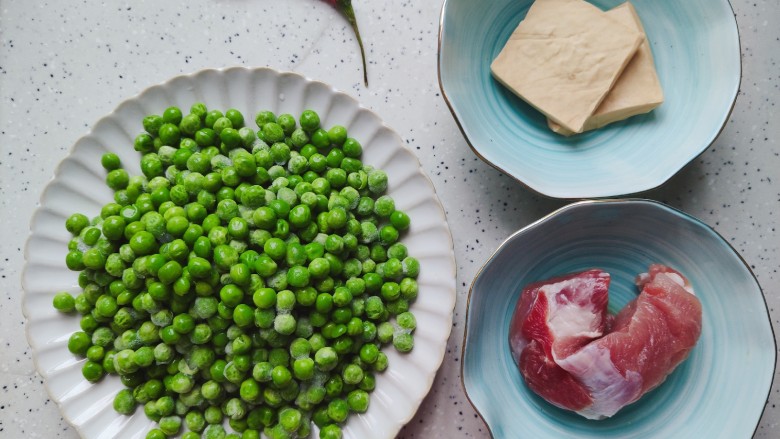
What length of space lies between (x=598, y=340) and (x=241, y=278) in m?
1.11

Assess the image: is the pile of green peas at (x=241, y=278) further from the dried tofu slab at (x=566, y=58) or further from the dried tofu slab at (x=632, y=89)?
the dried tofu slab at (x=632, y=89)

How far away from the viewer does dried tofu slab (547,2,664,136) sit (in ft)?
6.03

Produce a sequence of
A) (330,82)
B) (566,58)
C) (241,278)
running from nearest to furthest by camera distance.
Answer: (241,278) < (566,58) < (330,82)

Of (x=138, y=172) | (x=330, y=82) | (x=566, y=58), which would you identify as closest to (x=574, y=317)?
(x=566, y=58)

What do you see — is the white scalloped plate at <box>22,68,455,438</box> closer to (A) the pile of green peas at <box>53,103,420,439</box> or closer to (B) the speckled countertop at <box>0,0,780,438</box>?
(A) the pile of green peas at <box>53,103,420,439</box>

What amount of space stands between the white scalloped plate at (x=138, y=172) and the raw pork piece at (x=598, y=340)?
0.30 m

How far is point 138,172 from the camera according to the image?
190 cm

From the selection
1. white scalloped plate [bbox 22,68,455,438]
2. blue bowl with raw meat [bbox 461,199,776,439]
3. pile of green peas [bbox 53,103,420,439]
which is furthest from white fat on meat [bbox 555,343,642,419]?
pile of green peas [bbox 53,103,420,439]

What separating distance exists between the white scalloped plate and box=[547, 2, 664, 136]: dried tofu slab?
1.89 ft

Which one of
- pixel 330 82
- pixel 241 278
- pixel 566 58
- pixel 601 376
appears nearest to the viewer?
pixel 241 278

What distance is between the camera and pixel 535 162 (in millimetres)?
1889

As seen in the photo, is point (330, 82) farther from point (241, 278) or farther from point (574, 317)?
point (574, 317)

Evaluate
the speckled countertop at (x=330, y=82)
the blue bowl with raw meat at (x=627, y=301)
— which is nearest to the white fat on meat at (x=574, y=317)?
the blue bowl with raw meat at (x=627, y=301)

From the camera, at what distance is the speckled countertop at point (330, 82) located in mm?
1994
